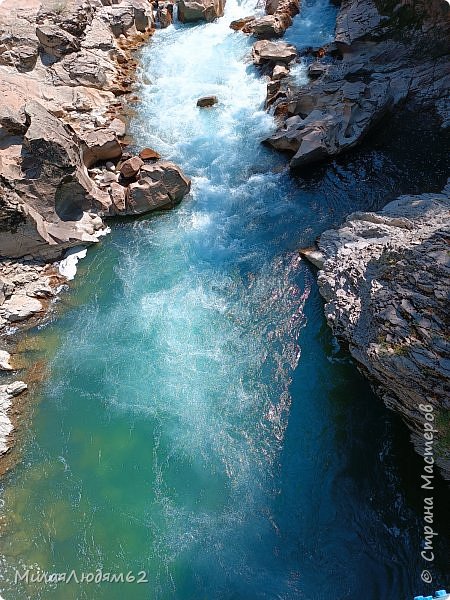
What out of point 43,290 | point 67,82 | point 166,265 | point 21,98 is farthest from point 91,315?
point 67,82

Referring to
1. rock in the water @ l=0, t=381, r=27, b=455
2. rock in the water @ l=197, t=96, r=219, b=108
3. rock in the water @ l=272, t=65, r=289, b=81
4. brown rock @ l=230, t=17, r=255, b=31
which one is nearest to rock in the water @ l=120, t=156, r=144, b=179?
rock in the water @ l=197, t=96, r=219, b=108

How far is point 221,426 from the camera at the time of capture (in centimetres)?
939

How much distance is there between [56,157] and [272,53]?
9463 mm

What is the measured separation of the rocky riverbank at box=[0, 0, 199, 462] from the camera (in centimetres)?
1169

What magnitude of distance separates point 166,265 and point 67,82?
828 centimetres

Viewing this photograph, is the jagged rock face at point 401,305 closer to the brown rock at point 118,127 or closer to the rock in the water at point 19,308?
the rock in the water at point 19,308

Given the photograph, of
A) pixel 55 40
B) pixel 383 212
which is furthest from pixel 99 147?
pixel 383 212

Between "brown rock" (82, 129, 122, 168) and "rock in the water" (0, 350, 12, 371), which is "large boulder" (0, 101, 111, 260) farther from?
"rock in the water" (0, 350, 12, 371)

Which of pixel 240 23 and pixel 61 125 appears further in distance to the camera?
pixel 240 23

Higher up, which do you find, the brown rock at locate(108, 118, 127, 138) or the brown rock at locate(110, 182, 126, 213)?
the brown rock at locate(108, 118, 127, 138)

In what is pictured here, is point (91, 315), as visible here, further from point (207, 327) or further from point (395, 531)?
point (395, 531)

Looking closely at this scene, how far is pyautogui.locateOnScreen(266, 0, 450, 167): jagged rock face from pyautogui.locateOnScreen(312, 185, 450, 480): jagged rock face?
408 centimetres

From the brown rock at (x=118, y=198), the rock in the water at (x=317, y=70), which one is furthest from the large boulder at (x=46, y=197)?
the rock in the water at (x=317, y=70)

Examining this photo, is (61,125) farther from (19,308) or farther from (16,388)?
(16,388)
